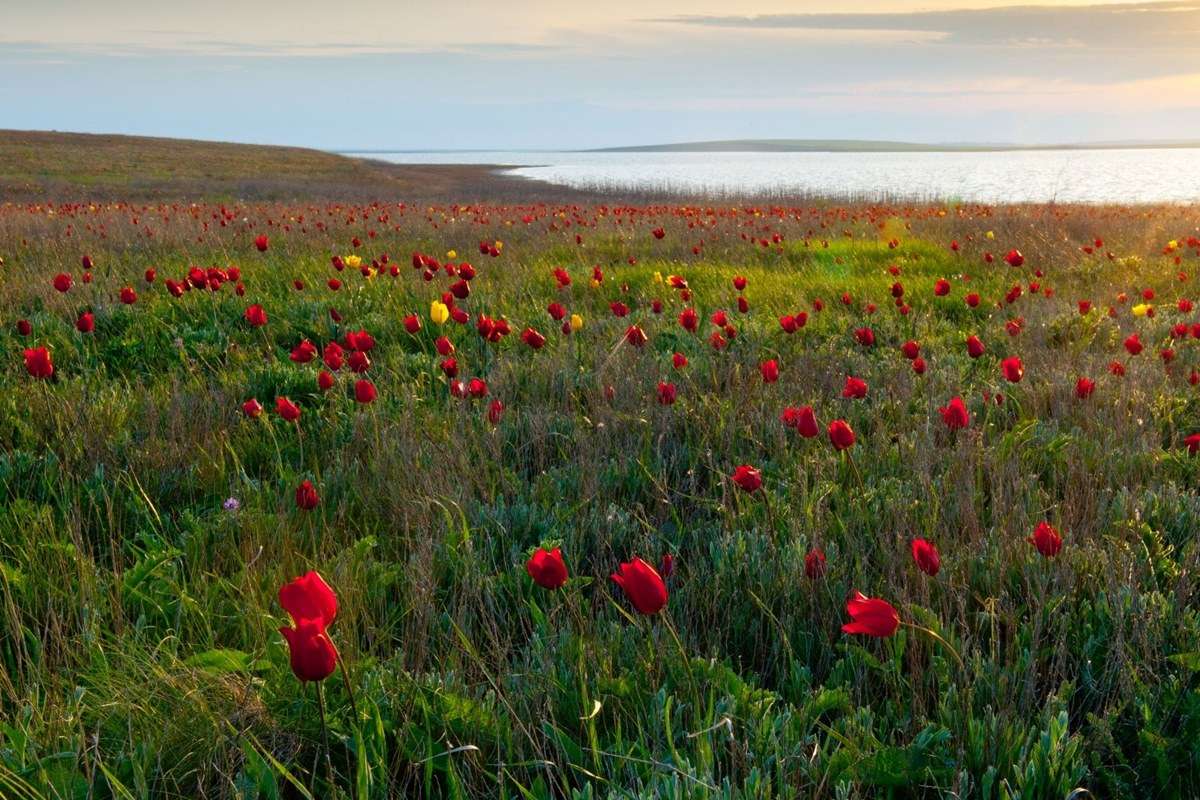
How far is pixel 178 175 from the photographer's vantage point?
3934cm

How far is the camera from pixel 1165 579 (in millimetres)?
2654

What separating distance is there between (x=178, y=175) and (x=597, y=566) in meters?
41.7

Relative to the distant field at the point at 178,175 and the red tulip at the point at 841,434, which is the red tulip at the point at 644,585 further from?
the distant field at the point at 178,175

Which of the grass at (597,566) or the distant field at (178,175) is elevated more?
the distant field at (178,175)

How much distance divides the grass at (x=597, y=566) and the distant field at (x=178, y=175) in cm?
2639

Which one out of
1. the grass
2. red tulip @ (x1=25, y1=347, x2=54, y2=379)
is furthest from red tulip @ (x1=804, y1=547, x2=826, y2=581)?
red tulip @ (x1=25, y1=347, x2=54, y2=379)

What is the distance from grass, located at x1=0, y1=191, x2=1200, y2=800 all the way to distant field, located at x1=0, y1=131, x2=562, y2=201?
26.4 metres

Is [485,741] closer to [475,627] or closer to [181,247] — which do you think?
[475,627]

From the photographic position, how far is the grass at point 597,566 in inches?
73.8

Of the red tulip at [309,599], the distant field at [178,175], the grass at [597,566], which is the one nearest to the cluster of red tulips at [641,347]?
the red tulip at [309,599]

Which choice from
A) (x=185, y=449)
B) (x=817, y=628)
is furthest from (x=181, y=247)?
(x=817, y=628)

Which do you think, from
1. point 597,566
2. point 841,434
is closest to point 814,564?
point 841,434

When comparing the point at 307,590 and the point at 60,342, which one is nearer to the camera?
the point at 307,590

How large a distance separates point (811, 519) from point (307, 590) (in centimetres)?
178
